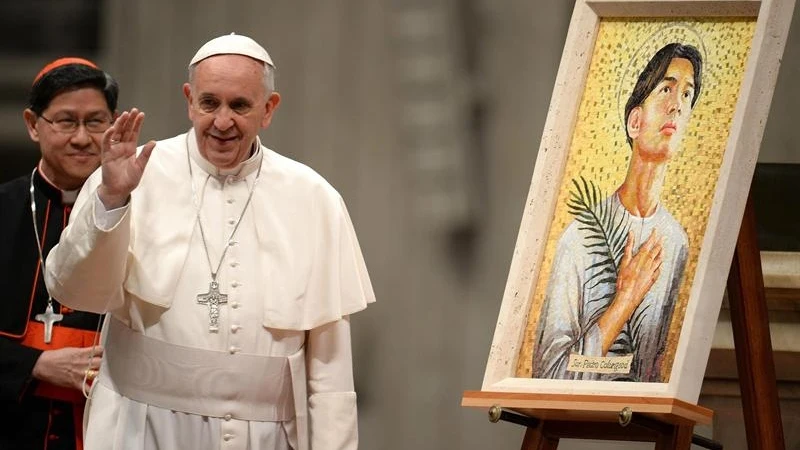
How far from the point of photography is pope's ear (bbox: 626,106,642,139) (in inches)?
149

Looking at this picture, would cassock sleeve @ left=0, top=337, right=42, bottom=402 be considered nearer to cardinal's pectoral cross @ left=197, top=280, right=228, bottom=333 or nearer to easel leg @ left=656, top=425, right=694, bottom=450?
cardinal's pectoral cross @ left=197, top=280, right=228, bottom=333

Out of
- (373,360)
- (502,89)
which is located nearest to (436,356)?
(373,360)

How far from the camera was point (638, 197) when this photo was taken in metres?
3.70

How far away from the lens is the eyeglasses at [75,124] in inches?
157

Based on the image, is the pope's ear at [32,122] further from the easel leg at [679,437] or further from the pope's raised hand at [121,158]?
the easel leg at [679,437]

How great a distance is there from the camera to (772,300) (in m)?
5.18

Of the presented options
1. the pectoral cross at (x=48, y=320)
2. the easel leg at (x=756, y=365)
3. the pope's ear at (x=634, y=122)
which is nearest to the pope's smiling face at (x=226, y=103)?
the pectoral cross at (x=48, y=320)

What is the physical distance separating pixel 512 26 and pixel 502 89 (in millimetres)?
239

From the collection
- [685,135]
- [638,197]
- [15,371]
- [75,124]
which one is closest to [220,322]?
[15,371]

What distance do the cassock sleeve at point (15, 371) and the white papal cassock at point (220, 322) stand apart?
0.29 metres

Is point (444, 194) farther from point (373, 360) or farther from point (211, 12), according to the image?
point (211, 12)

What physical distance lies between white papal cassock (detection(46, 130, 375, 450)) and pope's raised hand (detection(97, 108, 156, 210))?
12 centimetres

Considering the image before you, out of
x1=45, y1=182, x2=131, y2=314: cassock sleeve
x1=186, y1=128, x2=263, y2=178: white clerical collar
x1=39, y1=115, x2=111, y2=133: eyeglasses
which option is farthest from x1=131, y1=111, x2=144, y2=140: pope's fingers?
x1=39, y1=115, x2=111, y2=133: eyeglasses

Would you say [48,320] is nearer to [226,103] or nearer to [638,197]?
[226,103]
